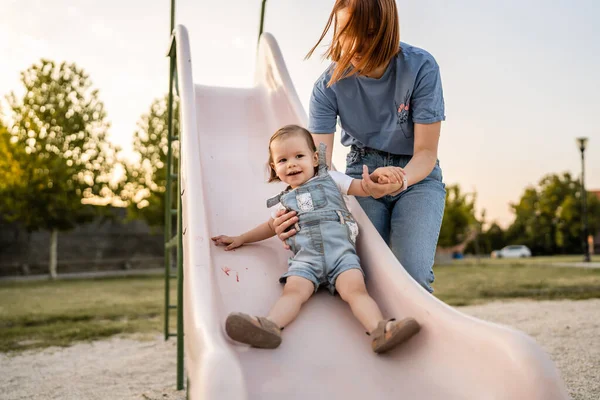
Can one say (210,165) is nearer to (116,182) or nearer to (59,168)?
(59,168)

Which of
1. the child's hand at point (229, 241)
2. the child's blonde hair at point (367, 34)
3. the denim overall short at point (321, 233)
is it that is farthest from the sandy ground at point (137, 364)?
the child's blonde hair at point (367, 34)

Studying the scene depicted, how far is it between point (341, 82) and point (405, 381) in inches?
49.1

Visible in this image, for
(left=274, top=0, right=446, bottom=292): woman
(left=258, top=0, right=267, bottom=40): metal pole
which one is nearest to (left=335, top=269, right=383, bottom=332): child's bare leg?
(left=274, top=0, right=446, bottom=292): woman

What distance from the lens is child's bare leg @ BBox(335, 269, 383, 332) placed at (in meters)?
1.97

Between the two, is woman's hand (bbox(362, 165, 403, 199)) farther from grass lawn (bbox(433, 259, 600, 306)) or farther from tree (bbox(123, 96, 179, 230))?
tree (bbox(123, 96, 179, 230))

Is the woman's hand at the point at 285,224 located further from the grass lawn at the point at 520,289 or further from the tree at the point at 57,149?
the tree at the point at 57,149

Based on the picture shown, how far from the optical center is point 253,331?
182 cm

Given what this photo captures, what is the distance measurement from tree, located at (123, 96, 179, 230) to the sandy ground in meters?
12.7

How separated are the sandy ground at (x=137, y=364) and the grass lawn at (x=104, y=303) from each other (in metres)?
0.66

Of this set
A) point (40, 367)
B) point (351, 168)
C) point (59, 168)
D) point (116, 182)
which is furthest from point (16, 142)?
point (351, 168)

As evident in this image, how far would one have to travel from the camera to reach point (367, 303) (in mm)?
2018

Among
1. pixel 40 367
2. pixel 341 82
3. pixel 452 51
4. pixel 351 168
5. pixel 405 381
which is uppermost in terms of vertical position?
pixel 452 51

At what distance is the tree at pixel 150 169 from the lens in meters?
18.1

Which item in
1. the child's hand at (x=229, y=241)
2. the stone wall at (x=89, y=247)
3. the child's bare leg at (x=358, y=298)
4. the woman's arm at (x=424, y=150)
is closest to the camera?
the child's bare leg at (x=358, y=298)
